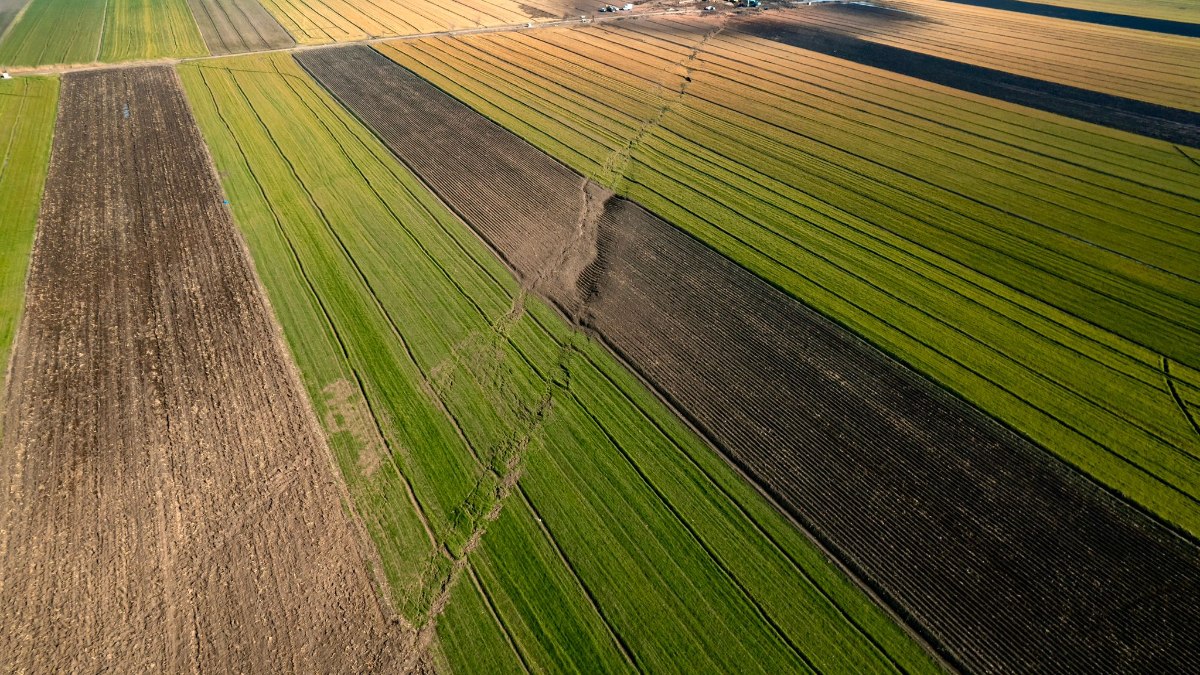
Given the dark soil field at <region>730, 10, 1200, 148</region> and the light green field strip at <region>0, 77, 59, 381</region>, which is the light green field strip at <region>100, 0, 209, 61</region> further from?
the dark soil field at <region>730, 10, 1200, 148</region>

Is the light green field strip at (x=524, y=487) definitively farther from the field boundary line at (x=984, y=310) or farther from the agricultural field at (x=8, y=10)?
the agricultural field at (x=8, y=10)

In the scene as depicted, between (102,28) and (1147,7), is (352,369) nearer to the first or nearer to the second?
(102,28)

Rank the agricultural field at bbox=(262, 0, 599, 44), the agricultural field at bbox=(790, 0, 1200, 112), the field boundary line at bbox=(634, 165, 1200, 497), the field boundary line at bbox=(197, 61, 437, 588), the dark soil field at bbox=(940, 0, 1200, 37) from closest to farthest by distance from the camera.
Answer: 1. the field boundary line at bbox=(197, 61, 437, 588)
2. the field boundary line at bbox=(634, 165, 1200, 497)
3. the agricultural field at bbox=(790, 0, 1200, 112)
4. the agricultural field at bbox=(262, 0, 599, 44)
5. the dark soil field at bbox=(940, 0, 1200, 37)

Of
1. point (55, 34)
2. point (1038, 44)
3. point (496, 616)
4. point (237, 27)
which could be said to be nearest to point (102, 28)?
point (55, 34)

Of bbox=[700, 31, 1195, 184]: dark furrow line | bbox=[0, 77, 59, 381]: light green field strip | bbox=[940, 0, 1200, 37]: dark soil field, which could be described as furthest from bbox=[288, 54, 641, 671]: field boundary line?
bbox=[940, 0, 1200, 37]: dark soil field

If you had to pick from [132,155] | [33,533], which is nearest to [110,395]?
[33,533]

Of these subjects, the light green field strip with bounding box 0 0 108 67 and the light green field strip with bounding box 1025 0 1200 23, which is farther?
the light green field strip with bounding box 1025 0 1200 23

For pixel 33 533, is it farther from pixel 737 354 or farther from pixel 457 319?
pixel 737 354
